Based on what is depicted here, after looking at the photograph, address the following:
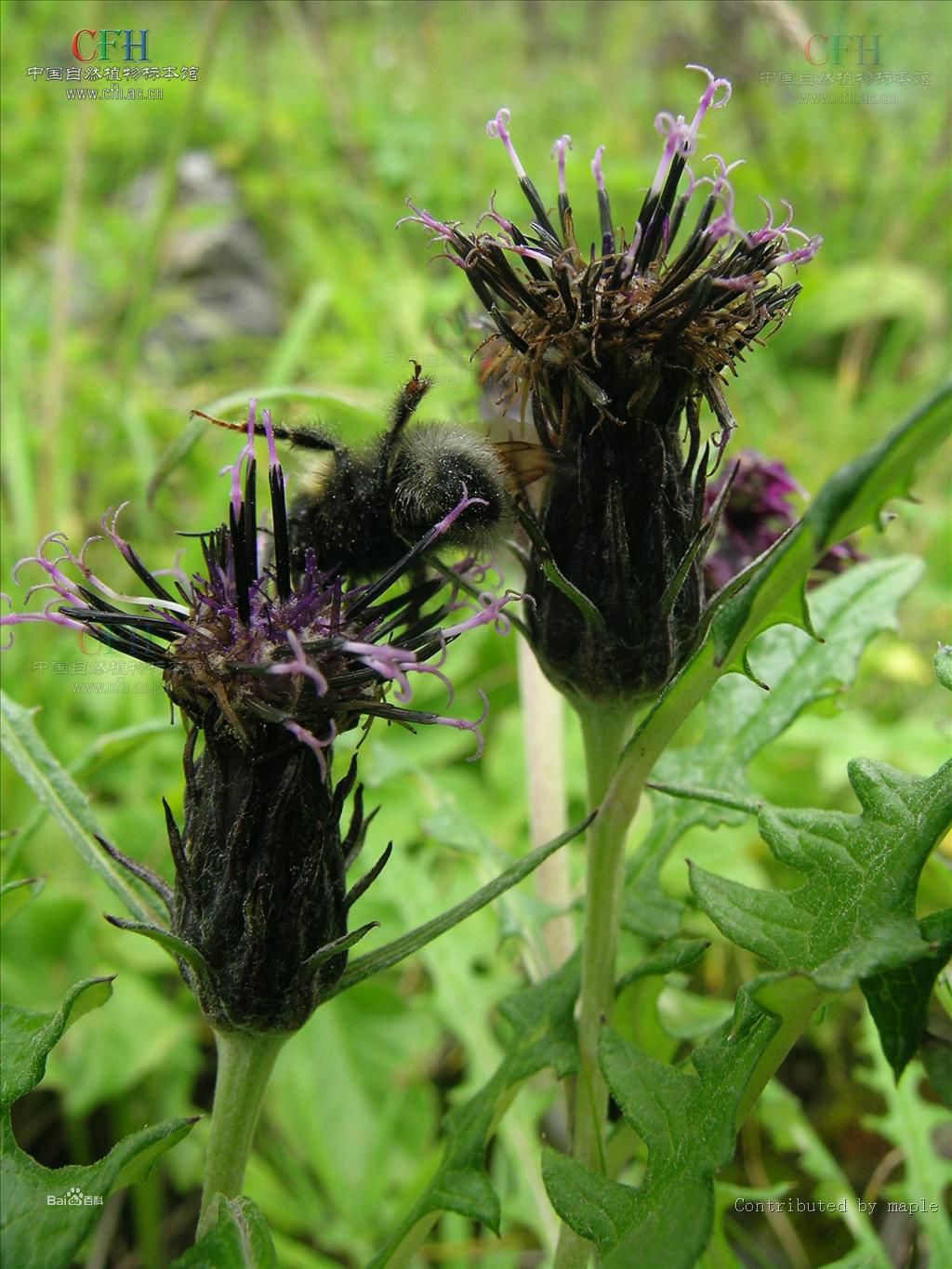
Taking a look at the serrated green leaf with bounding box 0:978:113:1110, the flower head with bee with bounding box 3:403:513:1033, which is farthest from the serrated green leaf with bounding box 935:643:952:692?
the serrated green leaf with bounding box 0:978:113:1110

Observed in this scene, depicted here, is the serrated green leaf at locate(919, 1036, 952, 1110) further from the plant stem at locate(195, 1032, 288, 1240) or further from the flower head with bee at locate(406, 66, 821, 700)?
the plant stem at locate(195, 1032, 288, 1240)

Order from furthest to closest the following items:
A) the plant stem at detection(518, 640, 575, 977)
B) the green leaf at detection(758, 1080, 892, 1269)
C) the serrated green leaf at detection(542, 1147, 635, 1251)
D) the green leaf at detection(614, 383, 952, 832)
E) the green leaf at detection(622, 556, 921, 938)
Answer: the green leaf at detection(758, 1080, 892, 1269) < the plant stem at detection(518, 640, 575, 977) < the green leaf at detection(622, 556, 921, 938) < the serrated green leaf at detection(542, 1147, 635, 1251) < the green leaf at detection(614, 383, 952, 832)

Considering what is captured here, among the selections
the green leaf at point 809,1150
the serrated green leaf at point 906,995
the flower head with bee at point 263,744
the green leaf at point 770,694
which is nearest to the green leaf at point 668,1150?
the serrated green leaf at point 906,995

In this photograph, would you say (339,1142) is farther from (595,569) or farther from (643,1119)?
(595,569)

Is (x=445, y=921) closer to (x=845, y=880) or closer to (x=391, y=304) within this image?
(x=845, y=880)

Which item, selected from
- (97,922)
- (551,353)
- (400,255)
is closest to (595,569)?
(551,353)

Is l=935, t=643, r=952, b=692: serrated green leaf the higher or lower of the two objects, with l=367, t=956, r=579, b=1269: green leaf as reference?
higher

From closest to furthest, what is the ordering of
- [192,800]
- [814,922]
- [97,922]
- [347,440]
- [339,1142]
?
[814,922] → [192,800] → [347,440] → [339,1142] → [97,922]
